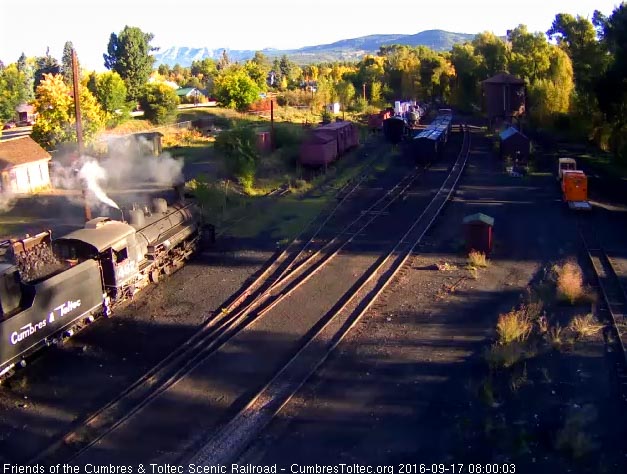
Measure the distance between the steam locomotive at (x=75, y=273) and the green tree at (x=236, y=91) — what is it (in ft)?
150

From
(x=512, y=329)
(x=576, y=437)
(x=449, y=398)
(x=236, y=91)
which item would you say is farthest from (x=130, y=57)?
(x=576, y=437)

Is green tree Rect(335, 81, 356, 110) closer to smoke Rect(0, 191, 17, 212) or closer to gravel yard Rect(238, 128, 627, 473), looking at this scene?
smoke Rect(0, 191, 17, 212)

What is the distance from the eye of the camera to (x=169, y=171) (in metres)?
23.8

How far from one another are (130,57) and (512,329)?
68992mm

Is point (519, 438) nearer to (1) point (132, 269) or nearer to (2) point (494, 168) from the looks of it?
(1) point (132, 269)

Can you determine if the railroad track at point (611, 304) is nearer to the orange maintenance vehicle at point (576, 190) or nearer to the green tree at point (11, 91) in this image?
the orange maintenance vehicle at point (576, 190)

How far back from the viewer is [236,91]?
61.5 m

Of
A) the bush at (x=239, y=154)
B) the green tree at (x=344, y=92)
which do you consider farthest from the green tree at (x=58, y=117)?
the green tree at (x=344, y=92)

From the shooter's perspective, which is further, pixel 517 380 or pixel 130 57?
pixel 130 57

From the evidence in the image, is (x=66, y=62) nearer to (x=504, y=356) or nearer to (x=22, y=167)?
(x=22, y=167)

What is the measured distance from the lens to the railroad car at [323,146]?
36.1 m

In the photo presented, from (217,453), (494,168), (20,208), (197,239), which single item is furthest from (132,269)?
(494,168)

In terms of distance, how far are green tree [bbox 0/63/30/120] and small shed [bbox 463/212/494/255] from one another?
47655mm

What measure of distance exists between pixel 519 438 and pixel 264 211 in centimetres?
1865
